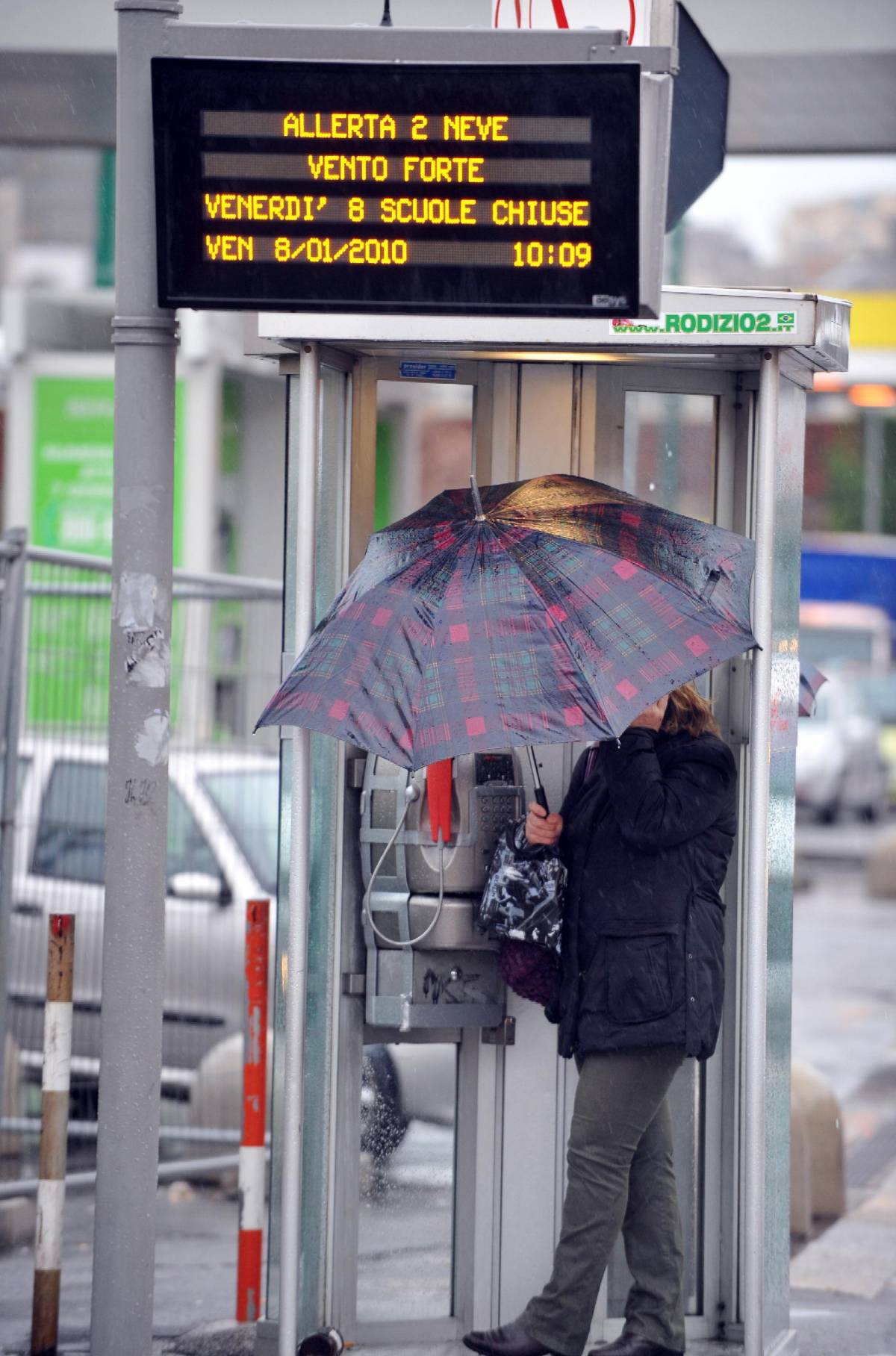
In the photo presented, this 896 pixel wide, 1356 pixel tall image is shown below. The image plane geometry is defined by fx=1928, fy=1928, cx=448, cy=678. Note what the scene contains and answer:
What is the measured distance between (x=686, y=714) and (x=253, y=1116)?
1872mm

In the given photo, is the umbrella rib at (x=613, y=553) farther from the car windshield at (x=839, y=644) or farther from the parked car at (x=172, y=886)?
the car windshield at (x=839, y=644)

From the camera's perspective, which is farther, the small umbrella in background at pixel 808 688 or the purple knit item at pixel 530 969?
the small umbrella in background at pixel 808 688

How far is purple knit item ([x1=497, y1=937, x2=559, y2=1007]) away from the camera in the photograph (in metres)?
4.67

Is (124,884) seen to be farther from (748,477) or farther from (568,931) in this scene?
(748,477)

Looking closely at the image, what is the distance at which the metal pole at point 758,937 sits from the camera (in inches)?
174

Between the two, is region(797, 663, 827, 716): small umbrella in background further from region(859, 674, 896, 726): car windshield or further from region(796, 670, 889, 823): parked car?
region(859, 674, 896, 726): car windshield

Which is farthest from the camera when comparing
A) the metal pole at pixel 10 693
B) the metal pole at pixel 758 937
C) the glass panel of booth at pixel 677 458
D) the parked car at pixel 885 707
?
the parked car at pixel 885 707

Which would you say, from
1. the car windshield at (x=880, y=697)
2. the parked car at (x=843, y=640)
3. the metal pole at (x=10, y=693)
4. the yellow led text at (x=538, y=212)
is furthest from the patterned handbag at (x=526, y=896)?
the parked car at (x=843, y=640)

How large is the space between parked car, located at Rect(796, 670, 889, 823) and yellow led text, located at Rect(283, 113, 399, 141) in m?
23.1

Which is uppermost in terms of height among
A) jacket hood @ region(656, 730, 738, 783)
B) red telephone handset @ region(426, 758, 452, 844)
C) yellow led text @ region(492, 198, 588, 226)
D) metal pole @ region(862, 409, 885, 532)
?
metal pole @ region(862, 409, 885, 532)

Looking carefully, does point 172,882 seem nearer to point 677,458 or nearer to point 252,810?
point 252,810

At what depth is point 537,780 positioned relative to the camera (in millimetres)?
4746

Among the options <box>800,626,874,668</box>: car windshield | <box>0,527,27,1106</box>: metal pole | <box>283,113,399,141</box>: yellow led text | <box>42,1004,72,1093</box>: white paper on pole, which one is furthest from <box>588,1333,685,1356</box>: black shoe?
<box>800,626,874,668</box>: car windshield

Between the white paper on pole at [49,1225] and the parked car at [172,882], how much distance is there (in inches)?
75.8
